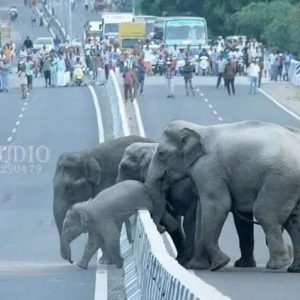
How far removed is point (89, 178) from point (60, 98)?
122 ft

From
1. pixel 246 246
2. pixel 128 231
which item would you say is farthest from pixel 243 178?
pixel 128 231

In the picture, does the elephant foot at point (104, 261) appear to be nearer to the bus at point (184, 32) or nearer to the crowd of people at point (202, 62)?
the crowd of people at point (202, 62)

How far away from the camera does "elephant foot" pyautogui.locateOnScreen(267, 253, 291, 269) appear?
18438 millimetres

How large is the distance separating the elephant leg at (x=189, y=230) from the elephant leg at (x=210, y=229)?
30.3 inches

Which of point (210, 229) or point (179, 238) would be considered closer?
point (210, 229)

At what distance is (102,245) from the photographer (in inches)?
846

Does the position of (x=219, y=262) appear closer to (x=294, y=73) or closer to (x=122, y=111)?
(x=122, y=111)

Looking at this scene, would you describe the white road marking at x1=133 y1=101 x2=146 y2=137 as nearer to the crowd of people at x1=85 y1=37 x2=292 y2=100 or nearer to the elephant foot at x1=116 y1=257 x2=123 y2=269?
the crowd of people at x1=85 y1=37 x2=292 y2=100

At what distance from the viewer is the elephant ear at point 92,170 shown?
77.7ft

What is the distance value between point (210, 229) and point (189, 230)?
4.51 feet

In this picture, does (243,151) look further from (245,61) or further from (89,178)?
(245,61)

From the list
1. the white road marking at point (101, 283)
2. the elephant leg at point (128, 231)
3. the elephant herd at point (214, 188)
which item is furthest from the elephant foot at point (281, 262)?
the elephant leg at point (128, 231)

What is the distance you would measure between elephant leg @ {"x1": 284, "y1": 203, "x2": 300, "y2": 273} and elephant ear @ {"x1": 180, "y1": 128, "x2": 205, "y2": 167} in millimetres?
1144

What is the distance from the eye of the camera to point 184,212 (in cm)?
1981
